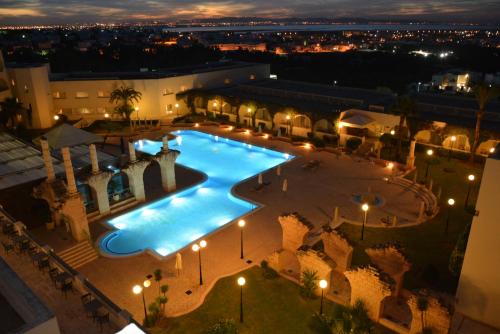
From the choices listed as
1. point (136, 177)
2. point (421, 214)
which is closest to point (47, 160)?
point (136, 177)

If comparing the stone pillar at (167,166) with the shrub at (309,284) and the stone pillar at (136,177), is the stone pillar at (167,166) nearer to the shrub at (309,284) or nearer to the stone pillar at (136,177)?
the stone pillar at (136,177)

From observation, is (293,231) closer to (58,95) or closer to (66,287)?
(66,287)

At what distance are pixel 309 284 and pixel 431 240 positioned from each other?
412 inches

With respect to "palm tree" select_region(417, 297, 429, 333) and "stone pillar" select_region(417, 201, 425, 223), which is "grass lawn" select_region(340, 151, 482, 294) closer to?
"stone pillar" select_region(417, 201, 425, 223)

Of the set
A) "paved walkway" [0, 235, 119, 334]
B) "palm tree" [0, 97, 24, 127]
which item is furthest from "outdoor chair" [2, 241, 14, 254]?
"palm tree" [0, 97, 24, 127]

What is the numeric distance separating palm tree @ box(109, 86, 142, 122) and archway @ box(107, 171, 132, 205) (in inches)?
820

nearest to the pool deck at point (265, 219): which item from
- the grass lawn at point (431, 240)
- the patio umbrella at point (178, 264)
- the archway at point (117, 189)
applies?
the patio umbrella at point (178, 264)

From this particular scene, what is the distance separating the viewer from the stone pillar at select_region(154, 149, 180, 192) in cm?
2966

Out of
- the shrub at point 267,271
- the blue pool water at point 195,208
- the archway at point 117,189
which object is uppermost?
the archway at point 117,189

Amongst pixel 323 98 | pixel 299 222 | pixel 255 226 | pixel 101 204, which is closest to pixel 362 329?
pixel 299 222

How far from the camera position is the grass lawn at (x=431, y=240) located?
65.1 feet

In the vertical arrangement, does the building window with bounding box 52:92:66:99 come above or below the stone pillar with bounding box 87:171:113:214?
above

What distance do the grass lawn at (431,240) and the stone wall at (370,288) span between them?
369 cm

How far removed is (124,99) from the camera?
157 ft
